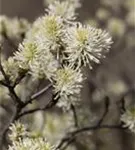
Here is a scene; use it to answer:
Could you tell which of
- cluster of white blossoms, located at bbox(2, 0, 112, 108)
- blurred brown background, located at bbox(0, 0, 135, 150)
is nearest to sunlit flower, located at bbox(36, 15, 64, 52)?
cluster of white blossoms, located at bbox(2, 0, 112, 108)

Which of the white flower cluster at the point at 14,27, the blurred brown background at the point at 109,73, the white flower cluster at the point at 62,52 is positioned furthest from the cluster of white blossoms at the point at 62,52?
the blurred brown background at the point at 109,73

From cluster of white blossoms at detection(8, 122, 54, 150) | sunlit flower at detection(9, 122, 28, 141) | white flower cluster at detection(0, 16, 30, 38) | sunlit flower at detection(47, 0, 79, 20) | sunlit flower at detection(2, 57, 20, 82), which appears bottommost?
cluster of white blossoms at detection(8, 122, 54, 150)

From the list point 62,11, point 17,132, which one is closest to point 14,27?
point 62,11

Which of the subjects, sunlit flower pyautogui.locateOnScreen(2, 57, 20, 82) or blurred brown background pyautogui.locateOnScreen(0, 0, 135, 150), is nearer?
sunlit flower pyautogui.locateOnScreen(2, 57, 20, 82)

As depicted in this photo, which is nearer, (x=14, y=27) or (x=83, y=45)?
(x=83, y=45)

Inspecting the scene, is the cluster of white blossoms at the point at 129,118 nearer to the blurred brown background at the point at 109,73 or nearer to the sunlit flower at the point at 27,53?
the sunlit flower at the point at 27,53

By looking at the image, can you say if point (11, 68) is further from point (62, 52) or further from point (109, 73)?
point (109, 73)

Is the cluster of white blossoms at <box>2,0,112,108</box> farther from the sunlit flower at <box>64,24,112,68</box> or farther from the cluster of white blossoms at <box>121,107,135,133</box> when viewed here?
the cluster of white blossoms at <box>121,107,135,133</box>
